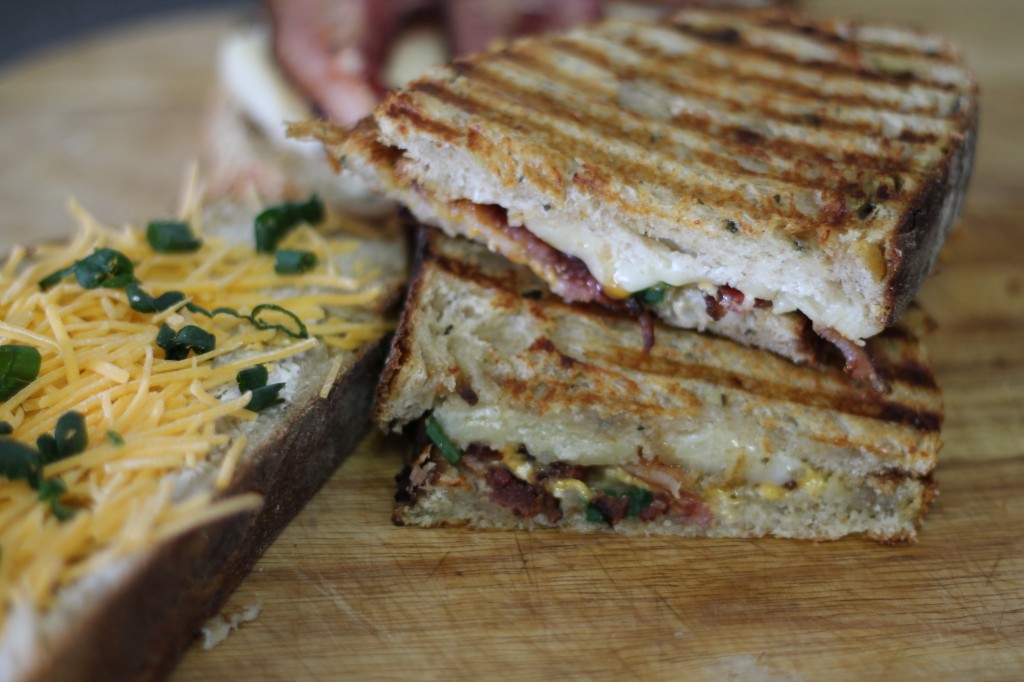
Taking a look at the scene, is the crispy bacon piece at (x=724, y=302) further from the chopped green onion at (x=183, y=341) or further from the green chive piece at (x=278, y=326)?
the chopped green onion at (x=183, y=341)

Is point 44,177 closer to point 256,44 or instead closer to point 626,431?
point 256,44

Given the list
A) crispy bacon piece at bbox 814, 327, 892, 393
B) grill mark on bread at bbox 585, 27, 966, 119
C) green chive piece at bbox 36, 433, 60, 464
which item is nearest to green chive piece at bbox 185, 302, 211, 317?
green chive piece at bbox 36, 433, 60, 464

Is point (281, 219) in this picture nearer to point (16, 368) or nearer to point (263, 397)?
point (263, 397)

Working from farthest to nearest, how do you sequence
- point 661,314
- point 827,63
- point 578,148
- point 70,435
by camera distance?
point 827,63 < point 661,314 < point 578,148 < point 70,435

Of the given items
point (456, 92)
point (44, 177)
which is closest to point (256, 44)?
point (44, 177)

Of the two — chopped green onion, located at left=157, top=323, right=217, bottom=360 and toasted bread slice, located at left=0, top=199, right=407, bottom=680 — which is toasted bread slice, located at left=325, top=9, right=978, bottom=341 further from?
chopped green onion, located at left=157, top=323, right=217, bottom=360

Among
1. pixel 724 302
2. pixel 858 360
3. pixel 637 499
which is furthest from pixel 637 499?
pixel 858 360
